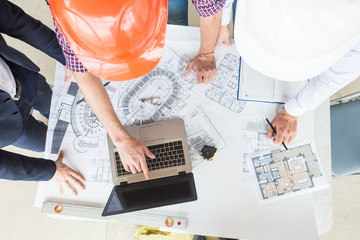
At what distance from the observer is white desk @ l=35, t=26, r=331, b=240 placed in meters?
0.94

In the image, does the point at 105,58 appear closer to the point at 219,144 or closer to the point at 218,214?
the point at 219,144

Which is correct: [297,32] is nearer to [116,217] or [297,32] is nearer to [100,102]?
[100,102]

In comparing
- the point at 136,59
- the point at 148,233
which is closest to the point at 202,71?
the point at 136,59

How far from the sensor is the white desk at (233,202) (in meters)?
0.94

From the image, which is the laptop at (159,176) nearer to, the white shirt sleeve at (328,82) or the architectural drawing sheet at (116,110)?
the architectural drawing sheet at (116,110)

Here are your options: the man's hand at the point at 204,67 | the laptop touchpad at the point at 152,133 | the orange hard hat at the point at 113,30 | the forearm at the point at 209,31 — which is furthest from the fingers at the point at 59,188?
the forearm at the point at 209,31

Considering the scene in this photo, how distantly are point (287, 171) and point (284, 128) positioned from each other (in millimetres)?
175

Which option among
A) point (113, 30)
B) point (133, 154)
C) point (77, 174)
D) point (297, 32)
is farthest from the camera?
point (77, 174)

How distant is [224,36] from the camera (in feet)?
3.48

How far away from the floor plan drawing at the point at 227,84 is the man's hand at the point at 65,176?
65cm

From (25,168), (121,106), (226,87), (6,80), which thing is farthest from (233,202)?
(6,80)

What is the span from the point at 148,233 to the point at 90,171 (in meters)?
0.62

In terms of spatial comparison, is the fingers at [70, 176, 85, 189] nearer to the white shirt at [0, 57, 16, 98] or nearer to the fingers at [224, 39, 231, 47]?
the white shirt at [0, 57, 16, 98]

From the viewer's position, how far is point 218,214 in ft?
3.15
